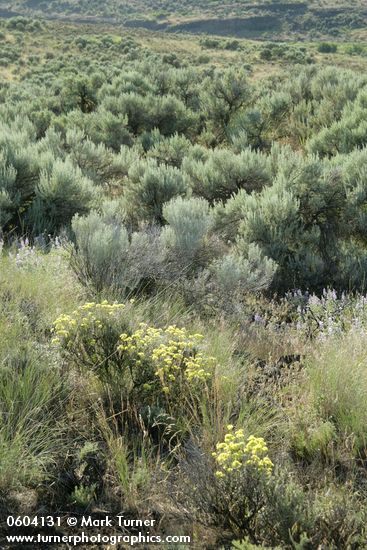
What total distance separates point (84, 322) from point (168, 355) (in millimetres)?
583

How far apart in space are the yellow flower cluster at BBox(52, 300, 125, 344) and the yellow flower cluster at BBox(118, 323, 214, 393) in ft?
0.66

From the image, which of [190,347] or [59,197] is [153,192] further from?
[190,347]

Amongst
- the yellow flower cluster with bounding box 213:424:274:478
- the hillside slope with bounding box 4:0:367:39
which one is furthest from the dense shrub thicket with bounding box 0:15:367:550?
the hillside slope with bounding box 4:0:367:39

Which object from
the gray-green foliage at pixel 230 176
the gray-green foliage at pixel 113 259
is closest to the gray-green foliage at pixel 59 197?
the gray-green foliage at pixel 113 259

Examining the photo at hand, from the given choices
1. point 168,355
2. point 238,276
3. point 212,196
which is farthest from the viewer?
point 212,196

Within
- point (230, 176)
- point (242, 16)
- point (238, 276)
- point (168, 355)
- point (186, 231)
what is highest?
point (242, 16)

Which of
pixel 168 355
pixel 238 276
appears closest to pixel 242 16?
pixel 238 276

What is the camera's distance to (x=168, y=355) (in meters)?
3.48

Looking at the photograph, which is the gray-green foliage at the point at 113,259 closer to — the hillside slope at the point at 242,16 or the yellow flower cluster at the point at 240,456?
the yellow flower cluster at the point at 240,456

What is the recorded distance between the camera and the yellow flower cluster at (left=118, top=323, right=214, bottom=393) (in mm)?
3293

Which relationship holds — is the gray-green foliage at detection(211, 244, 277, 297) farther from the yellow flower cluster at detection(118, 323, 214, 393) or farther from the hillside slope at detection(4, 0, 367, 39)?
the hillside slope at detection(4, 0, 367, 39)

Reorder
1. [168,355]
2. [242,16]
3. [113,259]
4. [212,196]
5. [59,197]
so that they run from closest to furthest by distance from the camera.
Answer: [168,355], [113,259], [59,197], [212,196], [242,16]

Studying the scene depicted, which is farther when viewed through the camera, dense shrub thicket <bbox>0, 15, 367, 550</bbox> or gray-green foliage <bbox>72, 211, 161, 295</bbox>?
gray-green foliage <bbox>72, 211, 161, 295</bbox>

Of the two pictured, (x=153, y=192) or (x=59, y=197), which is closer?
(x=59, y=197)
